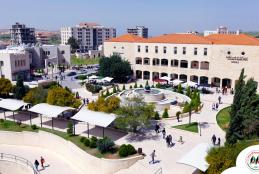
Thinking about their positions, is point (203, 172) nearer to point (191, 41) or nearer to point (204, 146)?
point (204, 146)

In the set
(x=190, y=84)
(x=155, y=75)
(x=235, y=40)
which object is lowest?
(x=190, y=84)

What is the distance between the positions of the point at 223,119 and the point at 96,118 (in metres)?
15.4

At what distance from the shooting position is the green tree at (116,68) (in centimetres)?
5594

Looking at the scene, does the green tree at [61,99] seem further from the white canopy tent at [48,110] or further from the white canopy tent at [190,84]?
the white canopy tent at [190,84]

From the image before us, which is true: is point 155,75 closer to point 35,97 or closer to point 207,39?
point 207,39

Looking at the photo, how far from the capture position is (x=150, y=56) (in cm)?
5888

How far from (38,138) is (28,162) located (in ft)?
13.9

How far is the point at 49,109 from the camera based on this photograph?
33.1 m

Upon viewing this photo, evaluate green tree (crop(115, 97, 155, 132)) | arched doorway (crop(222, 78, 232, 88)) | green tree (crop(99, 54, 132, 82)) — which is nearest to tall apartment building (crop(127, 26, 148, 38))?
green tree (crop(99, 54, 132, 82))

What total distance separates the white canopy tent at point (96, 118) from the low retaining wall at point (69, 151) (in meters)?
2.97

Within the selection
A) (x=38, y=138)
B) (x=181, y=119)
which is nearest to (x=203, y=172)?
(x=181, y=119)

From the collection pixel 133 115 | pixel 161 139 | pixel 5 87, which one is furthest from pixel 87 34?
pixel 161 139

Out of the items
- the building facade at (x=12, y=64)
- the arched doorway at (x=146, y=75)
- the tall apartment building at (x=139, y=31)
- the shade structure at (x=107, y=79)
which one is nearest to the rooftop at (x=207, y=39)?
the arched doorway at (x=146, y=75)

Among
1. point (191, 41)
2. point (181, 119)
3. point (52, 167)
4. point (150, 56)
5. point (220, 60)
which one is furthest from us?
point (150, 56)
